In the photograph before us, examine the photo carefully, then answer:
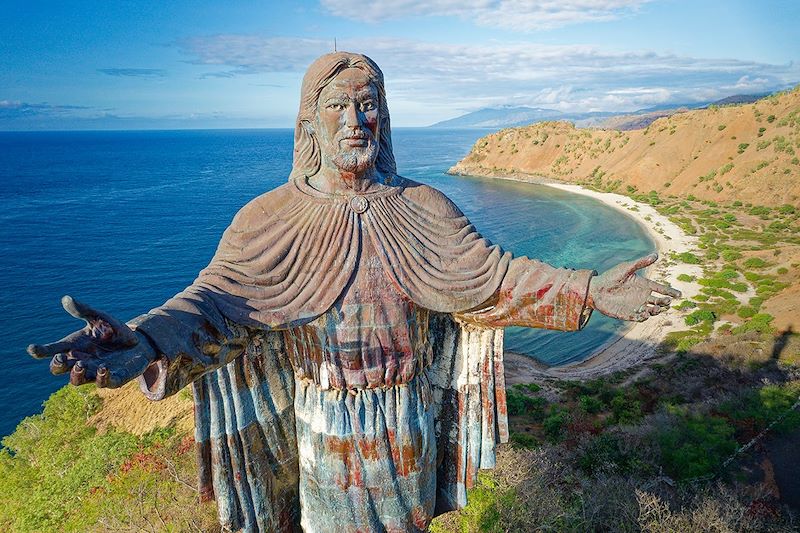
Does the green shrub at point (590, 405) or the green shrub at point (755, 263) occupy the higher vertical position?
the green shrub at point (755, 263)

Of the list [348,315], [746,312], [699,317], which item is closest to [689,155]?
[746,312]

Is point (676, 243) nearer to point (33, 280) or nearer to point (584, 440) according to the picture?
point (584, 440)

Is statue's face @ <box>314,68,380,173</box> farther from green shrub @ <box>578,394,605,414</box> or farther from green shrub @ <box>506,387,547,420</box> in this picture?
green shrub @ <box>578,394,605,414</box>

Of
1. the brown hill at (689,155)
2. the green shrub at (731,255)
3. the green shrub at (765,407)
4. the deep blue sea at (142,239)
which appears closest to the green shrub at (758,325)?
the deep blue sea at (142,239)

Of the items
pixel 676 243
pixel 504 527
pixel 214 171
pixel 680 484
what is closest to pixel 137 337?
pixel 504 527

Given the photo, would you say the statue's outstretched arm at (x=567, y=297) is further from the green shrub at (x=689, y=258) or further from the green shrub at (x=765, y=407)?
the green shrub at (x=689, y=258)

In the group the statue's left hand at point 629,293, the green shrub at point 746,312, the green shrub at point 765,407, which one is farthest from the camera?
the green shrub at point 746,312
